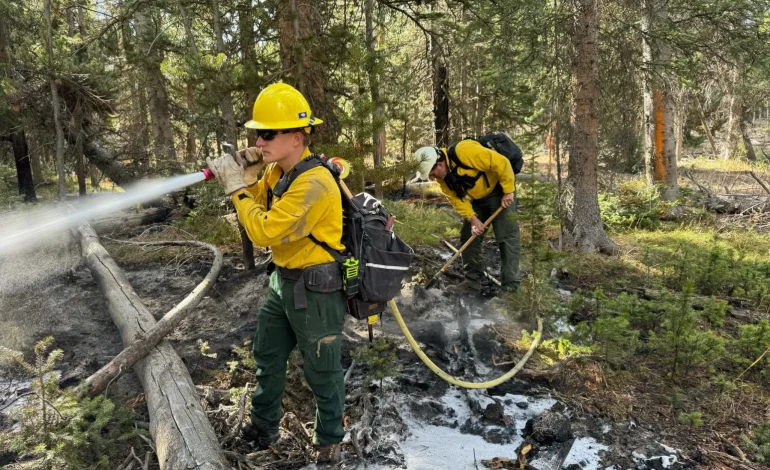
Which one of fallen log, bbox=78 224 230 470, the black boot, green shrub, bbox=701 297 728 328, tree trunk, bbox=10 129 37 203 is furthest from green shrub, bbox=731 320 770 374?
tree trunk, bbox=10 129 37 203

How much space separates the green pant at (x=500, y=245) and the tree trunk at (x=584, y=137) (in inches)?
95.0

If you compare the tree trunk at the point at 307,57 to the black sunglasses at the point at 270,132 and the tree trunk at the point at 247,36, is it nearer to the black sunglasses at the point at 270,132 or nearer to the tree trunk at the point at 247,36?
the tree trunk at the point at 247,36

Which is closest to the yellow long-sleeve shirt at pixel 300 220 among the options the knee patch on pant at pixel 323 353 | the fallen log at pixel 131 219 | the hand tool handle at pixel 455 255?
the knee patch on pant at pixel 323 353

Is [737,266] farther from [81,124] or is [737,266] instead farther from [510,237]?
[81,124]

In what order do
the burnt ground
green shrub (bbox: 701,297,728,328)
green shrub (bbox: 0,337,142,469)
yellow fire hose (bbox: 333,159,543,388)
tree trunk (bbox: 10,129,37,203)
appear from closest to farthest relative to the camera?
green shrub (bbox: 0,337,142,469) → the burnt ground → yellow fire hose (bbox: 333,159,543,388) → green shrub (bbox: 701,297,728,328) → tree trunk (bbox: 10,129,37,203)

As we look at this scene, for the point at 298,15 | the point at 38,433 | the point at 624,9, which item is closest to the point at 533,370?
the point at 38,433

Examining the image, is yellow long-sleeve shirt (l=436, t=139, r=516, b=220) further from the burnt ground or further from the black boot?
the black boot

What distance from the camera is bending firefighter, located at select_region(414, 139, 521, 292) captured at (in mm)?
5914

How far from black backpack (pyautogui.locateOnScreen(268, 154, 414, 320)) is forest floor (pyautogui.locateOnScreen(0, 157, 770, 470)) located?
94cm

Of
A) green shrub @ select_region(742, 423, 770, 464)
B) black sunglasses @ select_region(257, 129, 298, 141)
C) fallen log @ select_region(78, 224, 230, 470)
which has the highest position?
black sunglasses @ select_region(257, 129, 298, 141)

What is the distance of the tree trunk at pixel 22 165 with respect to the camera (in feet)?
39.6

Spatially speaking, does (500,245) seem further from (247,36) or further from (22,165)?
(22,165)

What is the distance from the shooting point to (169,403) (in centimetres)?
337

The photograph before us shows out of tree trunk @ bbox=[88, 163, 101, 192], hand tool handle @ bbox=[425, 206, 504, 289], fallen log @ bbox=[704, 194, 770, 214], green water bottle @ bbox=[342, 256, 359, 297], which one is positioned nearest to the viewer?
green water bottle @ bbox=[342, 256, 359, 297]
